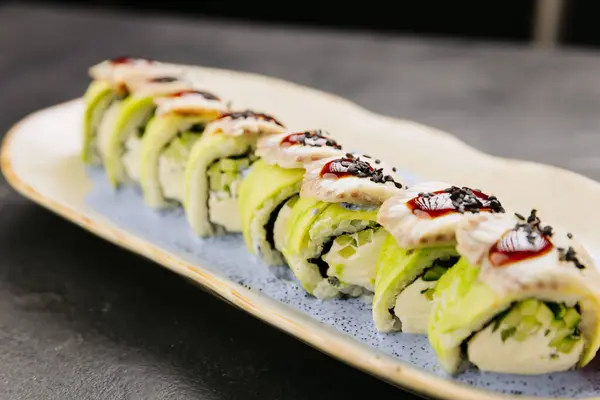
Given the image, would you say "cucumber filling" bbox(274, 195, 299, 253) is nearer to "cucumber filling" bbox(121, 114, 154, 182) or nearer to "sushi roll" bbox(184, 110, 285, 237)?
"sushi roll" bbox(184, 110, 285, 237)

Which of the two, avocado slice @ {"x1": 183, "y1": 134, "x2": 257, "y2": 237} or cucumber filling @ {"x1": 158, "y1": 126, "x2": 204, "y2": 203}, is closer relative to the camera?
avocado slice @ {"x1": 183, "y1": 134, "x2": 257, "y2": 237}

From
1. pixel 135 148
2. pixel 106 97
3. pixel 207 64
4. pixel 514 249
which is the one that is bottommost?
pixel 207 64

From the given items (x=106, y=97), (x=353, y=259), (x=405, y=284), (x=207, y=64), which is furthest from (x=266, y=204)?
(x=207, y=64)

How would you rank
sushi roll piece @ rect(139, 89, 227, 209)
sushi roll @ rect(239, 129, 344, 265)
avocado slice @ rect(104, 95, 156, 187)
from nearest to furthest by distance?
sushi roll @ rect(239, 129, 344, 265)
sushi roll piece @ rect(139, 89, 227, 209)
avocado slice @ rect(104, 95, 156, 187)

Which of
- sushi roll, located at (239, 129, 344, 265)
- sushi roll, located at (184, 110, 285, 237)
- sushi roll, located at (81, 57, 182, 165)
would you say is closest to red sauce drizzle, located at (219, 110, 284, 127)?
sushi roll, located at (184, 110, 285, 237)

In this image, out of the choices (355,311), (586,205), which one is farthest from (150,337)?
(586,205)

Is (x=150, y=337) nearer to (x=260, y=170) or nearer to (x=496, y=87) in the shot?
(x=260, y=170)

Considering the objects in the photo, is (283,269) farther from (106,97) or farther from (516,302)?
(106,97)
